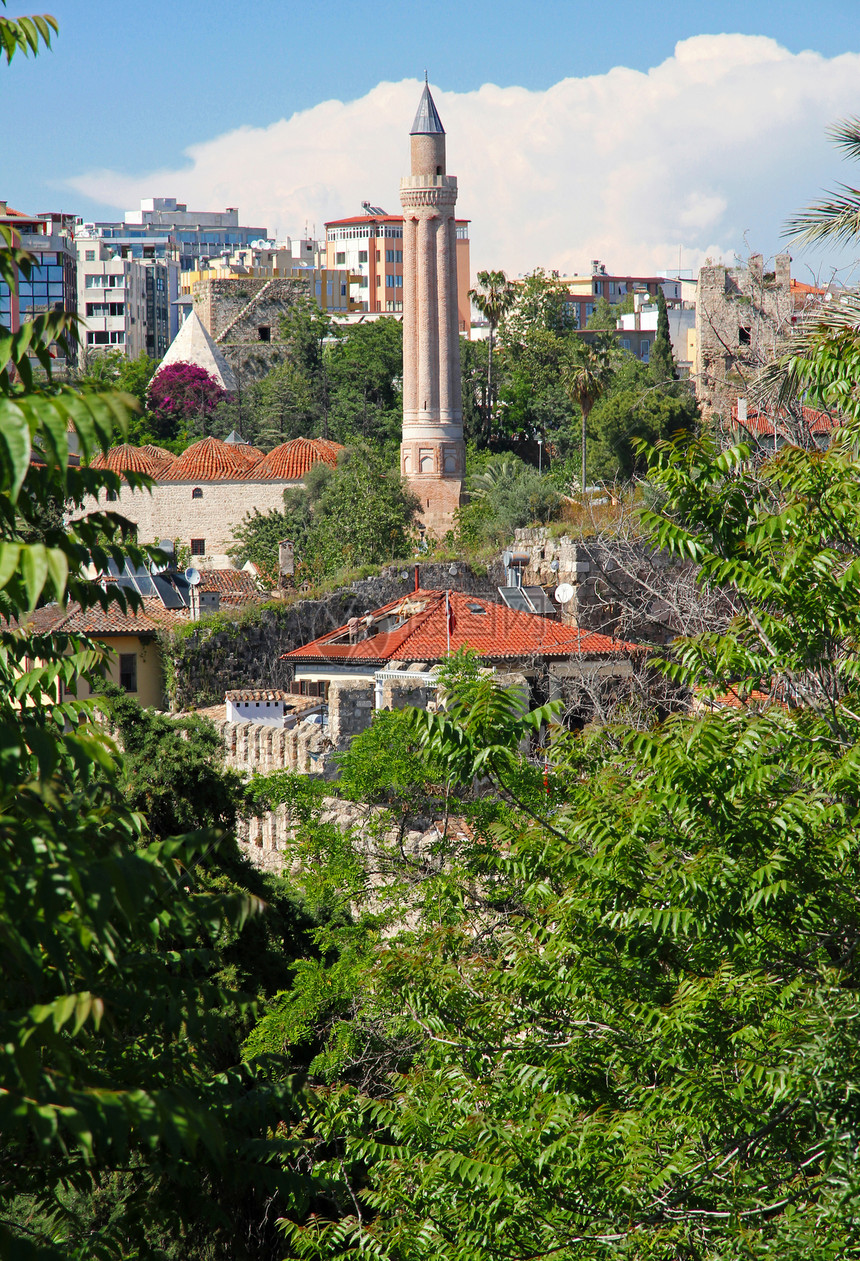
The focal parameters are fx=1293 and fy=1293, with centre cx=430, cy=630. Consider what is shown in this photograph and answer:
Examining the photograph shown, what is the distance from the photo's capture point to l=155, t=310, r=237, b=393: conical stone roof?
78312 millimetres

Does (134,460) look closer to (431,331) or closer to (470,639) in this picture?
(431,331)

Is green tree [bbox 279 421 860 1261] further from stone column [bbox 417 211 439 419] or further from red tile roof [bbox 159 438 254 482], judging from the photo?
red tile roof [bbox 159 438 254 482]

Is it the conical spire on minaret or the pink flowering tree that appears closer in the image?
the conical spire on minaret

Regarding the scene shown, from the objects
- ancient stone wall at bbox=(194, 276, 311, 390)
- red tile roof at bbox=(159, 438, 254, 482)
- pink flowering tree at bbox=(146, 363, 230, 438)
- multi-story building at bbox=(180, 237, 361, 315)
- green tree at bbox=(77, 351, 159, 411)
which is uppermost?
multi-story building at bbox=(180, 237, 361, 315)

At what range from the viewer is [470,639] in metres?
21.2

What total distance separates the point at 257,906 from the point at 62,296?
93.0m

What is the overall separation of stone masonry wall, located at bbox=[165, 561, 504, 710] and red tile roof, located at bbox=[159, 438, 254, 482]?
85.6ft

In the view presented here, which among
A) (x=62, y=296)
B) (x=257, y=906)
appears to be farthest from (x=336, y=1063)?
(x=62, y=296)

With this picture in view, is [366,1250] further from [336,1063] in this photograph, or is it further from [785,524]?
[785,524]

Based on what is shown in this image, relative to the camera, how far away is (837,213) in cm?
1199

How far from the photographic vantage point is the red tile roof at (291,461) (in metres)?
53.3

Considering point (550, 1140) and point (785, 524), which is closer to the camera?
point (550, 1140)

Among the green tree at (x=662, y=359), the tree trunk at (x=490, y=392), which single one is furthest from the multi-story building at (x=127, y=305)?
the green tree at (x=662, y=359)

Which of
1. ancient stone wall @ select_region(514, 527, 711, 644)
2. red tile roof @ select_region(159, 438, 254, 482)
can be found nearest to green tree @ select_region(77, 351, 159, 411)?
red tile roof @ select_region(159, 438, 254, 482)
